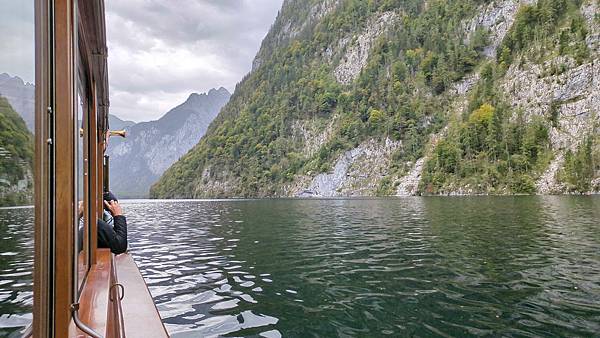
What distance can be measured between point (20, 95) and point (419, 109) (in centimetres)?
11120

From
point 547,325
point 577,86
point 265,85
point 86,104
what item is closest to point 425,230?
point 547,325

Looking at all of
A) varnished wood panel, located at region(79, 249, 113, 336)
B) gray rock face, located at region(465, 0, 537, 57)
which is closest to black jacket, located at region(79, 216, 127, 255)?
varnished wood panel, located at region(79, 249, 113, 336)

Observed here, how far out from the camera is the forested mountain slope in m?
79.2

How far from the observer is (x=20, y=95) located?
1499 millimetres

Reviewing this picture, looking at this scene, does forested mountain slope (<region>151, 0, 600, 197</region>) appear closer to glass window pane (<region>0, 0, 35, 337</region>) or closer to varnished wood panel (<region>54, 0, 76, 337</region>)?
varnished wood panel (<region>54, 0, 76, 337</region>)

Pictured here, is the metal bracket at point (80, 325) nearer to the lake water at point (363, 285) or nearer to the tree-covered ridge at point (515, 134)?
the lake water at point (363, 285)

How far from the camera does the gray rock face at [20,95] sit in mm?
1364

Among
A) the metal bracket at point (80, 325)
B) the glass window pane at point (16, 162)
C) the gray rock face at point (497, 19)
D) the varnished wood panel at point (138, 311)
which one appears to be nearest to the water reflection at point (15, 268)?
the glass window pane at point (16, 162)

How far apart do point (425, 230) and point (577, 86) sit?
2904 inches

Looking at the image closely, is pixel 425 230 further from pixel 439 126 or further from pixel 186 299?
pixel 439 126

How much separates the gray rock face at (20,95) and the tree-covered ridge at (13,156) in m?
0.03

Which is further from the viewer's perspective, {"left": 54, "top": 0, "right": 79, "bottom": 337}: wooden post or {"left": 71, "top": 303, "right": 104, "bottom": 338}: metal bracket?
{"left": 71, "top": 303, "right": 104, "bottom": 338}: metal bracket

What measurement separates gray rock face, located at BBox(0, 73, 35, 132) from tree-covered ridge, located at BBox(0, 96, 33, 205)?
26 mm

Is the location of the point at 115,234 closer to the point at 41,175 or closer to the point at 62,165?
the point at 62,165
